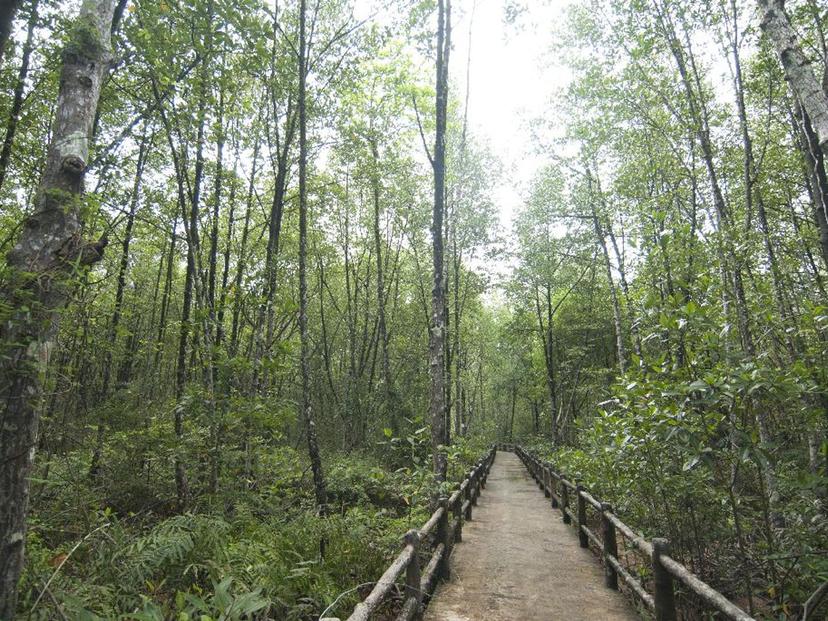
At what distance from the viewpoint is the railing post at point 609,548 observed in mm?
5902

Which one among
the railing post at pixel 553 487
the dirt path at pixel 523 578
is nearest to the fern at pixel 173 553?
the dirt path at pixel 523 578

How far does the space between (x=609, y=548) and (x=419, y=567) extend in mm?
2903

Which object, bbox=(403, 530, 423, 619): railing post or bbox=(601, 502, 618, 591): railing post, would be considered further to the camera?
bbox=(601, 502, 618, 591): railing post

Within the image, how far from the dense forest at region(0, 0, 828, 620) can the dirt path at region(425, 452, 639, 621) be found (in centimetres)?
93

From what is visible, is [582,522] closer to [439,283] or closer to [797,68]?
[439,283]

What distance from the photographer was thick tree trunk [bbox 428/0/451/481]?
829cm

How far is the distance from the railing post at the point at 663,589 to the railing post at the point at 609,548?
1.67 m

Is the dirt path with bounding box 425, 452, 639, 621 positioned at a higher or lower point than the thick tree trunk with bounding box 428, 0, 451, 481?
lower

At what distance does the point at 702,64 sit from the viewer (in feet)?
37.4

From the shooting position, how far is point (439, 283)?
362 inches

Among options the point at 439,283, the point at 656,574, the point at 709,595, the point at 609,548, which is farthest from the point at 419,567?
the point at 439,283

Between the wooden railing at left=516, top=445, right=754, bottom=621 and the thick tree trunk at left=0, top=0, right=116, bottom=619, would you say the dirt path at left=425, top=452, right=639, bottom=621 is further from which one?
the thick tree trunk at left=0, top=0, right=116, bottom=619

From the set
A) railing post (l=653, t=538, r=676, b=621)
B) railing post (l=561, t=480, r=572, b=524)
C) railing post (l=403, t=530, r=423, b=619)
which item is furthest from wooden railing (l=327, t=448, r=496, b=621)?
railing post (l=561, t=480, r=572, b=524)

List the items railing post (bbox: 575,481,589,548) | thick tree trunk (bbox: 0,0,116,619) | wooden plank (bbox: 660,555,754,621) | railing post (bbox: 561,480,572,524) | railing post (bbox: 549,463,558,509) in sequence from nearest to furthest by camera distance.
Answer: wooden plank (bbox: 660,555,754,621) → thick tree trunk (bbox: 0,0,116,619) → railing post (bbox: 575,481,589,548) → railing post (bbox: 561,480,572,524) → railing post (bbox: 549,463,558,509)
